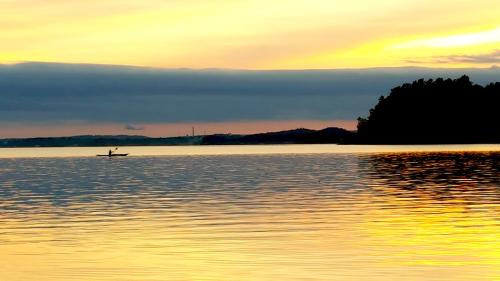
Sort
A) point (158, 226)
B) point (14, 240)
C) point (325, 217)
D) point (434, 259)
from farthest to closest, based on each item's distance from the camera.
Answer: point (325, 217), point (158, 226), point (14, 240), point (434, 259)

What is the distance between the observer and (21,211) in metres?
56.1

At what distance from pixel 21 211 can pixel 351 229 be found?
22.3m

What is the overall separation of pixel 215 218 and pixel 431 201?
16806mm

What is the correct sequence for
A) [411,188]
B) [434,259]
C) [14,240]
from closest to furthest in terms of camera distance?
[434,259] < [14,240] < [411,188]

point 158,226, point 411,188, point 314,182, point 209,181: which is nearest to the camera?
point 158,226

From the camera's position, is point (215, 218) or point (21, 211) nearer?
point (215, 218)

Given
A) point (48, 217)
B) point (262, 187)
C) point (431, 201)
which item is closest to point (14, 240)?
point (48, 217)

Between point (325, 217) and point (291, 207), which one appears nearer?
point (325, 217)

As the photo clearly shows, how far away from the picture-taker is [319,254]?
3366 centimetres

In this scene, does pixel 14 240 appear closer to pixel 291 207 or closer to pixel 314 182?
pixel 291 207

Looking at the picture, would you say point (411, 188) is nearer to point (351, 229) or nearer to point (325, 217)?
point (325, 217)

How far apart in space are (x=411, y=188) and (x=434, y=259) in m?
43.5

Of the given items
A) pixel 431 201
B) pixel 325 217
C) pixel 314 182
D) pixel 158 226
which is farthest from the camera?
pixel 314 182

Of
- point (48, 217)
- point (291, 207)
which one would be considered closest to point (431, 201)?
point (291, 207)
